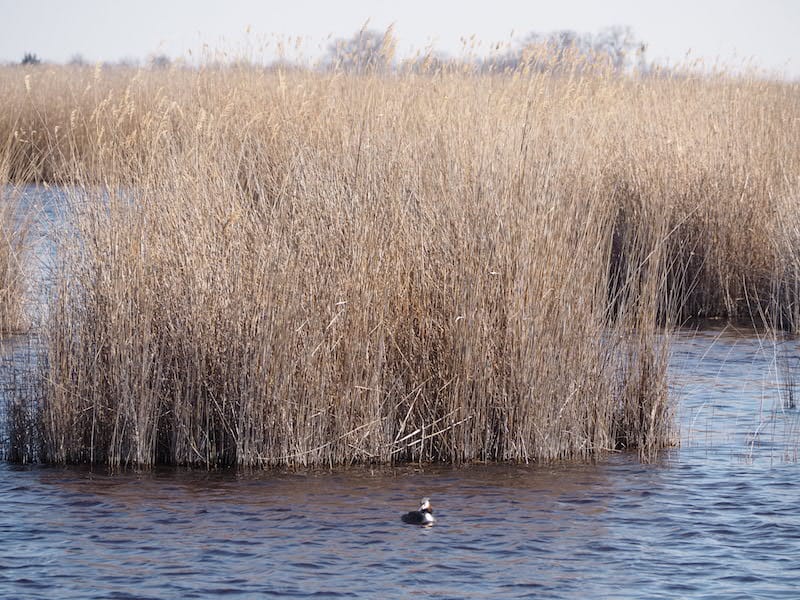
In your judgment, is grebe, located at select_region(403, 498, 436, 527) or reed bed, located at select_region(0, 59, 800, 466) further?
reed bed, located at select_region(0, 59, 800, 466)

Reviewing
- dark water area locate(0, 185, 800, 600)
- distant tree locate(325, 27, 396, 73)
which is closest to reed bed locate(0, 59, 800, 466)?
dark water area locate(0, 185, 800, 600)

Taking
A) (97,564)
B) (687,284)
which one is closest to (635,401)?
(97,564)

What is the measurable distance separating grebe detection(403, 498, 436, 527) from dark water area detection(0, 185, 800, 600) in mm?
52

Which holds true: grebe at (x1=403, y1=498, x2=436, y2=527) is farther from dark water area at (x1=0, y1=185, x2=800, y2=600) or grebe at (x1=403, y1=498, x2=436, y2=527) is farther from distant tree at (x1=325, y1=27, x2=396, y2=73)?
distant tree at (x1=325, y1=27, x2=396, y2=73)

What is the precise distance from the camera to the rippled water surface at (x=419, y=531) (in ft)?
15.2

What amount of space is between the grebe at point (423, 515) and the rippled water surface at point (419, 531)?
0.06 m

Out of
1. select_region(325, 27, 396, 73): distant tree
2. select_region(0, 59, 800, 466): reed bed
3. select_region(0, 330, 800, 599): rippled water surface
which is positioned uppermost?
select_region(325, 27, 396, 73): distant tree

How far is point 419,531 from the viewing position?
16.8ft

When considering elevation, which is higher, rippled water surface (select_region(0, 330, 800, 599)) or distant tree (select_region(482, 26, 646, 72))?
distant tree (select_region(482, 26, 646, 72))

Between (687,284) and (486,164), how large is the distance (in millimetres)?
5107

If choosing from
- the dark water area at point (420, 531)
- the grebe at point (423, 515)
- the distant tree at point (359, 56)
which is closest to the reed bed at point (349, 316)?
the dark water area at point (420, 531)

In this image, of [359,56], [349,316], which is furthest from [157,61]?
[349,316]

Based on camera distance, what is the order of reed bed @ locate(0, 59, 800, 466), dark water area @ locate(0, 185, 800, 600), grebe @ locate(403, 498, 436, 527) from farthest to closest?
reed bed @ locate(0, 59, 800, 466) → grebe @ locate(403, 498, 436, 527) → dark water area @ locate(0, 185, 800, 600)

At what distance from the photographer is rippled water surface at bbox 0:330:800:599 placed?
15.2ft
